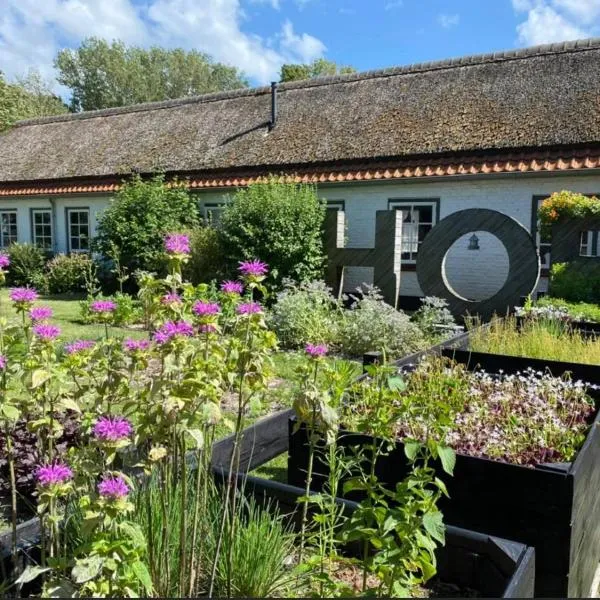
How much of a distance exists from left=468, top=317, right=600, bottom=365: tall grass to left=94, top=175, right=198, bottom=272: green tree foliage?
9.55 m

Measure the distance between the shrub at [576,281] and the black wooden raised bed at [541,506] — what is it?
21.0 ft

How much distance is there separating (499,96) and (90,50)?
40.1 m

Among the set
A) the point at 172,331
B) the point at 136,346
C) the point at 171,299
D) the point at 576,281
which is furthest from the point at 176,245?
the point at 576,281

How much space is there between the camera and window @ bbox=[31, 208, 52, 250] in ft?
63.4

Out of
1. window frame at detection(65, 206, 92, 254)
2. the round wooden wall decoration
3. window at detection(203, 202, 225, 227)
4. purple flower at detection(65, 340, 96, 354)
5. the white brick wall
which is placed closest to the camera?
purple flower at detection(65, 340, 96, 354)

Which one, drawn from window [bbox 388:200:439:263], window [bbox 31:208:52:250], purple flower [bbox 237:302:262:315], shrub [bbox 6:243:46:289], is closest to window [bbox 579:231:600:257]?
window [bbox 388:200:439:263]

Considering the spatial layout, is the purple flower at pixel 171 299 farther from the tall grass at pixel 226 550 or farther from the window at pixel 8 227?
the window at pixel 8 227

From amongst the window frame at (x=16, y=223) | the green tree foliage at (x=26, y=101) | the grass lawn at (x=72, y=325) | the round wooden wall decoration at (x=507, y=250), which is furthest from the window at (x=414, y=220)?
the green tree foliage at (x=26, y=101)

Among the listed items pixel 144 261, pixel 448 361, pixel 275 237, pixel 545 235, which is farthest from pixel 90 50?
pixel 448 361

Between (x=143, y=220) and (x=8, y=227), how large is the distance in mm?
8950

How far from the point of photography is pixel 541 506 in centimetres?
263

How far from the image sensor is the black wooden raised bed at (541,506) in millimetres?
2566

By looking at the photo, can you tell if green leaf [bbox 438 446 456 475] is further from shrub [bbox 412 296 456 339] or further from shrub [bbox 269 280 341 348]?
shrub [bbox 412 296 456 339]

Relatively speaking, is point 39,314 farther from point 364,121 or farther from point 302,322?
point 364,121
